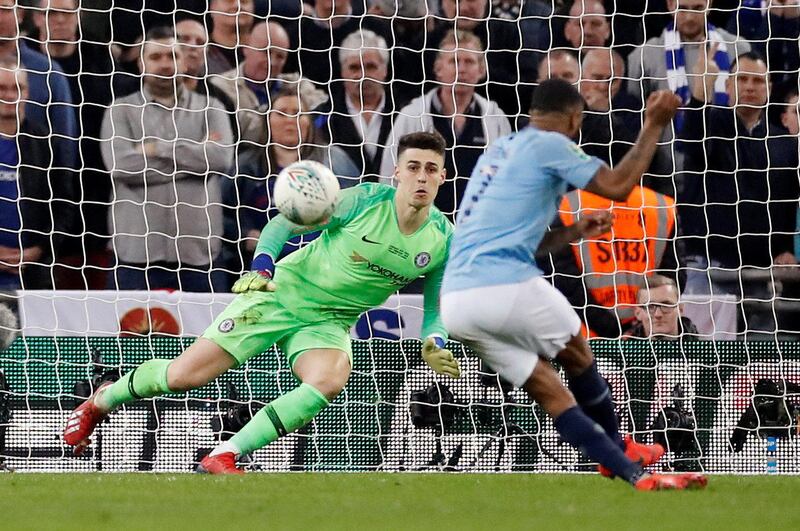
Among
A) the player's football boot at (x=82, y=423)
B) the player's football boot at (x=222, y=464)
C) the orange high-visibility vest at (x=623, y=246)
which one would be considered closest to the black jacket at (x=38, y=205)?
the player's football boot at (x=82, y=423)

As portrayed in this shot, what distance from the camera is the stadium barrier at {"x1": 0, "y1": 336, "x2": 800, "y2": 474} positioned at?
871 centimetres

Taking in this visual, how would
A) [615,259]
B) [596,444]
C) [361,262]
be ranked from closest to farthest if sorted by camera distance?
[596,444]
[361,262]
[615,259]

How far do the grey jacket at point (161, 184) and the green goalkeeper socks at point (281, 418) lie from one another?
119 inches

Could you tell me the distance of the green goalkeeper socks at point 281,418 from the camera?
23.8ft

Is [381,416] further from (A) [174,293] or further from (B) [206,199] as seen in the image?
(B) [206,199]

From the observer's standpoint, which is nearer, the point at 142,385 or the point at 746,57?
the point at 142,385

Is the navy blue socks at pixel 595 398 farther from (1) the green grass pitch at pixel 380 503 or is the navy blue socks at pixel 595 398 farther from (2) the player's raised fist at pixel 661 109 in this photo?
(2) the player's raised fist at pixel 661 109

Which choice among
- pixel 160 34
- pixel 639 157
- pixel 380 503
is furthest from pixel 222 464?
pixel 160 34

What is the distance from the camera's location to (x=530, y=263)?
20.5ft

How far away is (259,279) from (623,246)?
3.59 meters

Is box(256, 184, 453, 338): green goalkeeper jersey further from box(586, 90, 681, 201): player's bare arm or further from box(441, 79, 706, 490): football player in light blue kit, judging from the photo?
box(586, 90, 681, 201): player's bare arm

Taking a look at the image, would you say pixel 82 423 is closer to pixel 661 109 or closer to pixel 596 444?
pixel 596 444

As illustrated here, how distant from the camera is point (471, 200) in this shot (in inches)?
251

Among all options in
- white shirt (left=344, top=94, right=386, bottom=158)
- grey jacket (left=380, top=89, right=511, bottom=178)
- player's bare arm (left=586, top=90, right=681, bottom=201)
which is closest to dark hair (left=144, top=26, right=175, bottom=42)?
white shirt (left=344, top=94, right=386, bottom=158)
